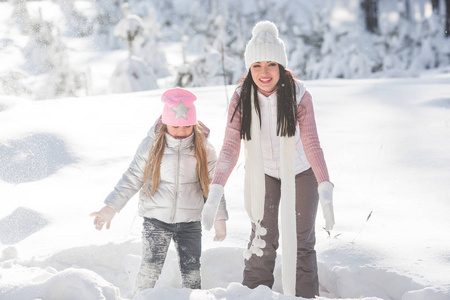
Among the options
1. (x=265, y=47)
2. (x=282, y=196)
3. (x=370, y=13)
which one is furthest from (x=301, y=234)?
(x=370, y=13)

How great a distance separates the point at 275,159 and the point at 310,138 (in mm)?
235

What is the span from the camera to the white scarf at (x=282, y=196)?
96.9 inches

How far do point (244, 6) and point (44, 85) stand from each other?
1976 cm

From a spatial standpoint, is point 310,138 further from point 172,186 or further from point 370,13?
point 370,13

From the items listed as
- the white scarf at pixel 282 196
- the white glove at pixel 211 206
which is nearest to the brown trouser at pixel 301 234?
the white scarf at pixel 282 196

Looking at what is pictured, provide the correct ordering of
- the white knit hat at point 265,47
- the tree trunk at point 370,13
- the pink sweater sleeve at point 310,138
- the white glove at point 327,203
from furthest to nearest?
the tree trunk at point 370,13 < the white knit hat at point 265,47 < the pink sweater sleeve at point 310,138 < the white glove at point 327,203

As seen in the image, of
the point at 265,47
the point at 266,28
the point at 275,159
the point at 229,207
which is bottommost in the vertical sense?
the point at 229,207

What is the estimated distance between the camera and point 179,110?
262cm

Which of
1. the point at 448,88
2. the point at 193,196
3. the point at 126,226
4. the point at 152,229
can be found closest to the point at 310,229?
the point at 193,196

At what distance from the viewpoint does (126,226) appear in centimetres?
360

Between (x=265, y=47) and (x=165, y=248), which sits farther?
(x=165, y=248)

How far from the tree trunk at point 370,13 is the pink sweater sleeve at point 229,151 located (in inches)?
1119

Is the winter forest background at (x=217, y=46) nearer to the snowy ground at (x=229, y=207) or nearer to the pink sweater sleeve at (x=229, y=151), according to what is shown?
the snowy ground at (x=229, y=207)

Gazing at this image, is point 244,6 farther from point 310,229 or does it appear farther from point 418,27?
point 310,229
